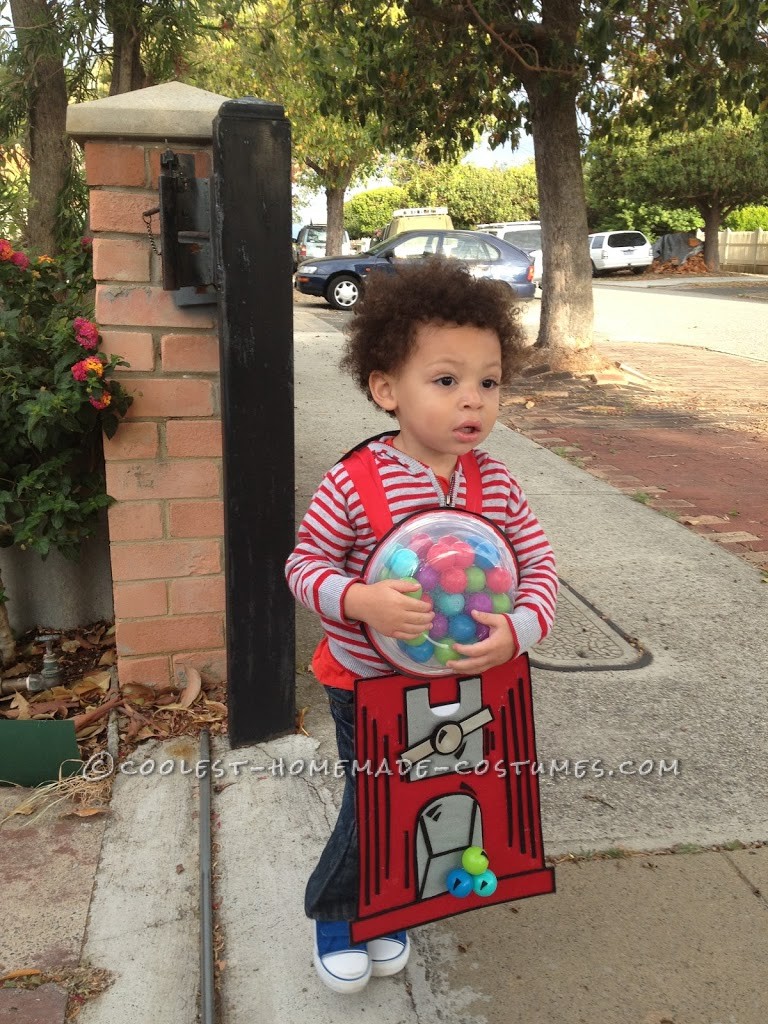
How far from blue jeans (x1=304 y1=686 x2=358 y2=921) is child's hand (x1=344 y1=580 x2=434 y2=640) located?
38cm

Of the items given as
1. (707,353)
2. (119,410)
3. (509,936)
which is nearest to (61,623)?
(119,410)

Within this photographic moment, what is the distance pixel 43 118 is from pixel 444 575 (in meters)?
3.85

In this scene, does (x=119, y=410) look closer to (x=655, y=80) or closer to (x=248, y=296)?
(x=248, y=296)

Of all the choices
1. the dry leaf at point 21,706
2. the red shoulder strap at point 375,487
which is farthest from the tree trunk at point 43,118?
the red shoulder strap at point 375,487

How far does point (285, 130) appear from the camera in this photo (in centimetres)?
247

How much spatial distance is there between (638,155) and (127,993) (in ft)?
119

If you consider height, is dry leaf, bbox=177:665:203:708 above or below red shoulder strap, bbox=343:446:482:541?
below

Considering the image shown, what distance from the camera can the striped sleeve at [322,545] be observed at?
1724 mm

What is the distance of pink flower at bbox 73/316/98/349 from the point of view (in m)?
2.75

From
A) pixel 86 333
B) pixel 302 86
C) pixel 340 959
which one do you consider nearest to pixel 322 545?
pixel 340 959

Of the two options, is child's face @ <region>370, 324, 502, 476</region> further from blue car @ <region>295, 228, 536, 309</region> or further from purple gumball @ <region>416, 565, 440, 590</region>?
blue car @ <region>295, 228, 536, 309</region>

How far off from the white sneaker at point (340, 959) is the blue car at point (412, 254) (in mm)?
15418

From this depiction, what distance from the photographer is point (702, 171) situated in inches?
1271

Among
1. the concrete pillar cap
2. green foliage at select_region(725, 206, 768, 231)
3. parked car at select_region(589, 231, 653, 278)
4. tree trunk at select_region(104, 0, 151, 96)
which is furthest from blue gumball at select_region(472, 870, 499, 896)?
green foliage at select_region(725, 206, 768, 231)
